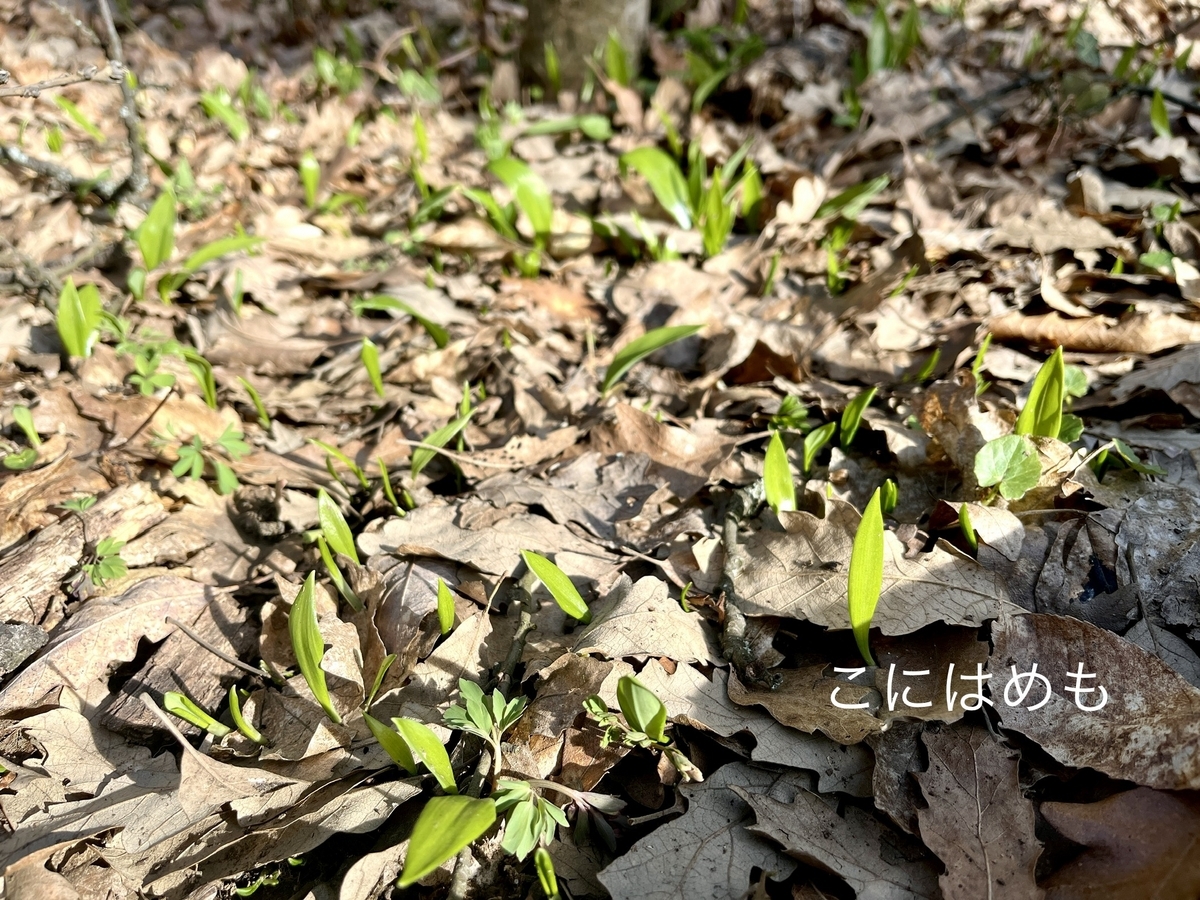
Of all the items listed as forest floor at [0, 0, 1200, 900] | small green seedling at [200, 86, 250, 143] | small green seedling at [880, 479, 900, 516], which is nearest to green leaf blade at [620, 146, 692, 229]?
forest floor at [0, 0, 1200, 900]

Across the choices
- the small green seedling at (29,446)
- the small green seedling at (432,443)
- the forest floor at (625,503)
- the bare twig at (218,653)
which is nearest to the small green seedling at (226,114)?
the forest floor at (625,503)

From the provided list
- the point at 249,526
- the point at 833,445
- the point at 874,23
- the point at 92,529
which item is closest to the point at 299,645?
the point at 249,526

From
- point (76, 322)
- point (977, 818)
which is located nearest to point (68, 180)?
point (76, 322)

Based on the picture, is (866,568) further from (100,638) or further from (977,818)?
(100,638)

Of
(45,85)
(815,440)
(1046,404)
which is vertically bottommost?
(815,440)

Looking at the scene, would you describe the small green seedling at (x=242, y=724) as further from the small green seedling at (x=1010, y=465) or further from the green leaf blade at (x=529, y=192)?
the green leaf blade at (x=529, y=192)

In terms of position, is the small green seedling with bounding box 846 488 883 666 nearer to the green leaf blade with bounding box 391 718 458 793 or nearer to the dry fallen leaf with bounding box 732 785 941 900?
the dry fallen leaf with bounding box 732 785 941 900

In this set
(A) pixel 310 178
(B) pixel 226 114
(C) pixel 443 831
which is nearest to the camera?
(C) pixel 443 831
